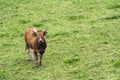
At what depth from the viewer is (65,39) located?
14.6 meters

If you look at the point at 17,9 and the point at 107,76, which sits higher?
the point at 107,76

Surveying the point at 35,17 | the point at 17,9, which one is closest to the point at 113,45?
the point at 35,17

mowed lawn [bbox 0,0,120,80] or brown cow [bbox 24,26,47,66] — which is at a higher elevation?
brown cow [bbox 24,26,47,66]

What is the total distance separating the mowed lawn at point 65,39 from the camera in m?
11.2

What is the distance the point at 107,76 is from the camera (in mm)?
10344

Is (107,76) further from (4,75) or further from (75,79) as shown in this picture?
(4,75)

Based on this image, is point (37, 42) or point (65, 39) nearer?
point (37, 42)

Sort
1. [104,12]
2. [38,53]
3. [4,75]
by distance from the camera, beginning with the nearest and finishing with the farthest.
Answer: [4,75]
[38,53]
[104,12]

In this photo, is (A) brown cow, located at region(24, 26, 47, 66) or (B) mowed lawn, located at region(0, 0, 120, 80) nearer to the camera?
Answer: (B) mowed lawn, located at region(0, 0, 120, 80)

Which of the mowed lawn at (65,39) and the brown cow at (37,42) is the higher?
the brown cow at (37,42)

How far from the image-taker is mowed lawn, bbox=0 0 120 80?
36.7ft

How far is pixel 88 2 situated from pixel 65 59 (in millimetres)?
8161

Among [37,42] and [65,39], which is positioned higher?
[37,42]

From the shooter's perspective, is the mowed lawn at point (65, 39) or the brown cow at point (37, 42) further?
the brown cow at point (37, 42)
